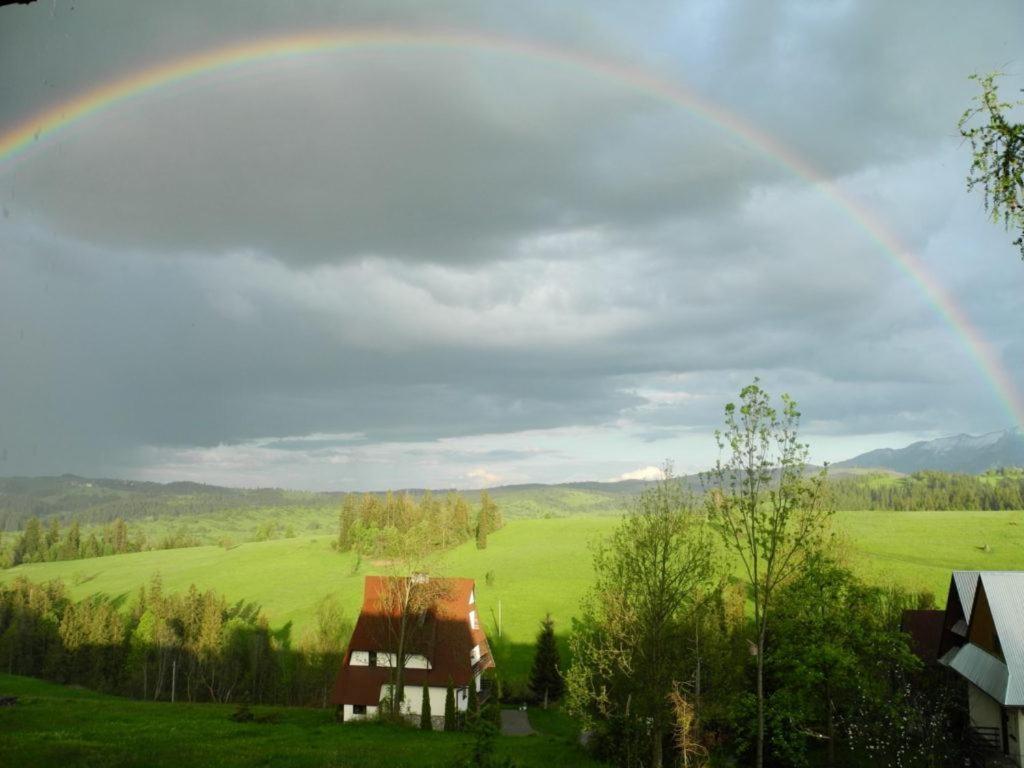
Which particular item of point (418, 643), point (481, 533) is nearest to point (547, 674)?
point (418, 643)

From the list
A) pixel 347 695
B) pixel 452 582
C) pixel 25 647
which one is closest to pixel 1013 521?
pixel 452 582

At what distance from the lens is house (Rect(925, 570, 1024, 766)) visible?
27570mm

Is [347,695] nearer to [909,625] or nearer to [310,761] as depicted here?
[310,761]

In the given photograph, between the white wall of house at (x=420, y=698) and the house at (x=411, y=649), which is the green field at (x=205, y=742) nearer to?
the house at (x=411, y=649)

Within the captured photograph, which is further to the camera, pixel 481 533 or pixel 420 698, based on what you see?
pixel 481 533

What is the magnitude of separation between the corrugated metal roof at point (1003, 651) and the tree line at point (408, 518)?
360ft

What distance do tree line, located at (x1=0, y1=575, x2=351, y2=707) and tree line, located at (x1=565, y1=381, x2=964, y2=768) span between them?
52.6m

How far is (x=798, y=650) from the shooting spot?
97.3ft

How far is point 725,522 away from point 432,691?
37.2m

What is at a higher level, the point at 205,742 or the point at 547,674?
the point at 205,742

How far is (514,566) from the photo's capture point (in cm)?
11988

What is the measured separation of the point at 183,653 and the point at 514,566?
178 feet

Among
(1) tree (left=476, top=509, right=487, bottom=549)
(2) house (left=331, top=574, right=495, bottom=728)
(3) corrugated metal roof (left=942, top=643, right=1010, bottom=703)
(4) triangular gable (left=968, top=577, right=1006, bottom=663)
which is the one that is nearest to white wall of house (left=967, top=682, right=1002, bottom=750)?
(3) corrugated metal roof (left=942, top=643, right=1010, bottom=703)

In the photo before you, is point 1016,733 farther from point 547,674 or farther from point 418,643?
point 547,674
